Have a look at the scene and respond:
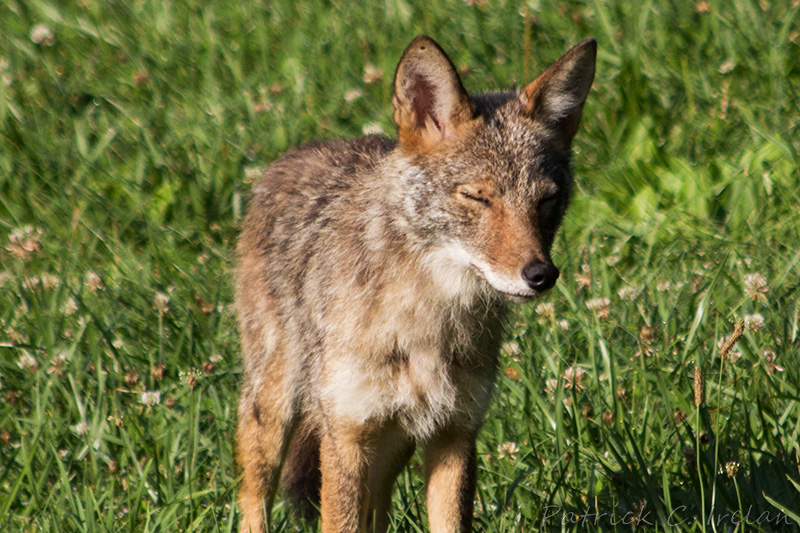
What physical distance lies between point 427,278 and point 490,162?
0.50 meters

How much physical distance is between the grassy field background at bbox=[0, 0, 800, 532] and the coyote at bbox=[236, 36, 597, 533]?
0.32m

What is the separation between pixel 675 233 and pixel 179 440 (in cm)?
298

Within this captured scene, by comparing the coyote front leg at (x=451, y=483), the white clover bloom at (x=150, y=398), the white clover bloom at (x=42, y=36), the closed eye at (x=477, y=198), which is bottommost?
the coyote front leg at (x=451, y=483)

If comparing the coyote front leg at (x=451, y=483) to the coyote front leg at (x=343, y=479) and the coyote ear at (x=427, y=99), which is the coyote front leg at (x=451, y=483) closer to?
the coyote front leg at (x=343, y=479)

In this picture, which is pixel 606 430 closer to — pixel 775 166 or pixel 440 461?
pixel 440 461

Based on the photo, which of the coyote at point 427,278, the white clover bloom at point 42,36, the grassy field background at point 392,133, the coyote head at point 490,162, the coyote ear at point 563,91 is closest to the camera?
the coyote head at point 490,162

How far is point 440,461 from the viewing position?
3.82 metres

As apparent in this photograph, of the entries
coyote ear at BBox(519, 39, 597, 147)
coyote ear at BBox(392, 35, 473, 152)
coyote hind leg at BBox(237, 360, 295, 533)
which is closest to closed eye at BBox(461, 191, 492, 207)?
coyote ear at BBox(392, 35, 473, 152)

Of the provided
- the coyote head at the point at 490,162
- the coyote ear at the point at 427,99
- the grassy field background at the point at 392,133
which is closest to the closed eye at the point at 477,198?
the coyote head at the point at 490,162

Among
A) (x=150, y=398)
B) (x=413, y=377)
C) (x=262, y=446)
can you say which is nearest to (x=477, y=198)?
(x=413, y=377)

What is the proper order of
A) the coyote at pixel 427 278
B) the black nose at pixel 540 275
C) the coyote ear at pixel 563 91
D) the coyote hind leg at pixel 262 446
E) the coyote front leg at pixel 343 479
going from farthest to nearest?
the coyote hind leg at pixel 262 446 → the coyote front leg at pixel 343 479 → the coyote ear at pixel 563 91 → the coyote at pixel 427 278 → the black nose at pixel 540 275

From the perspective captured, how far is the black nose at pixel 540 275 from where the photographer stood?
315cm

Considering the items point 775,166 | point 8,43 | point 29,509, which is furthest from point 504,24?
point 29,509

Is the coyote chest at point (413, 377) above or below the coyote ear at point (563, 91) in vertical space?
below
